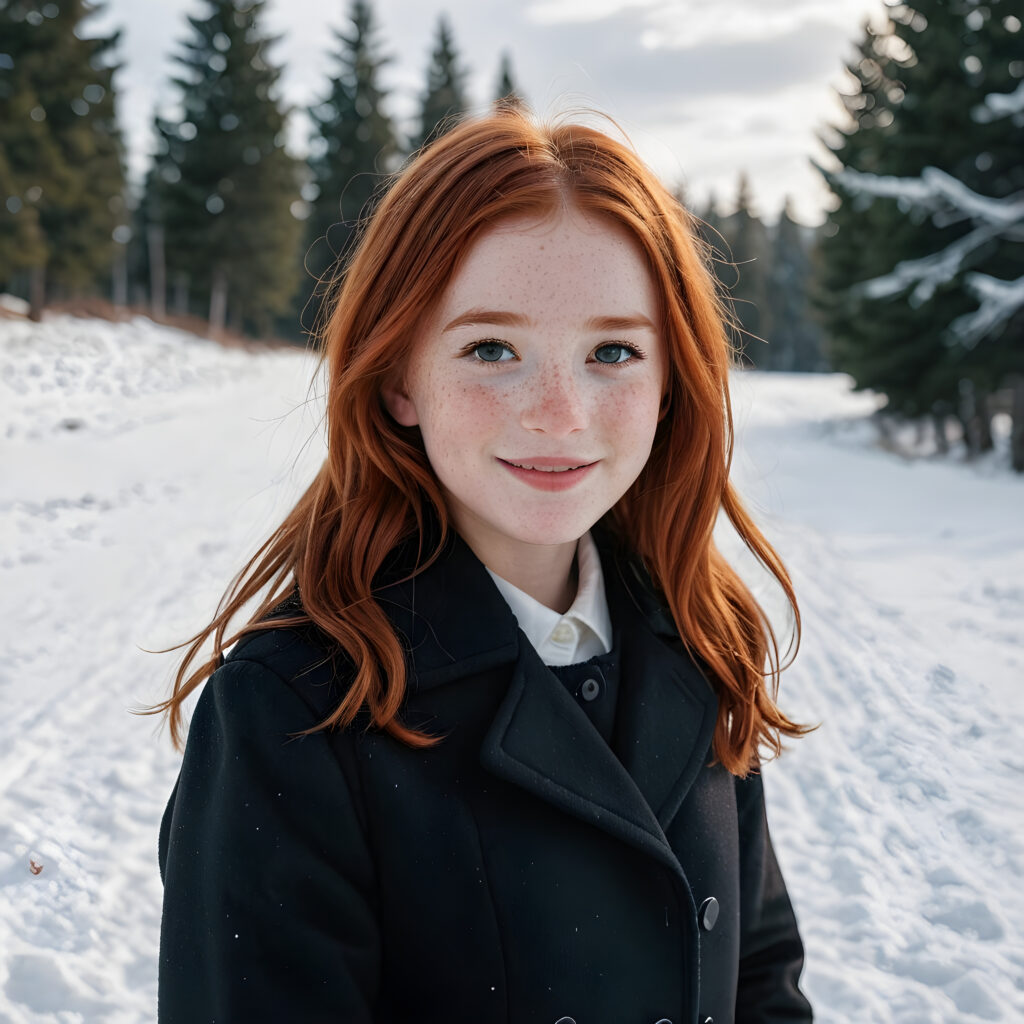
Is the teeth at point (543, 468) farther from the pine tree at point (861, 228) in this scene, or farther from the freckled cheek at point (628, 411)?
the pine tree at point (861, 228)

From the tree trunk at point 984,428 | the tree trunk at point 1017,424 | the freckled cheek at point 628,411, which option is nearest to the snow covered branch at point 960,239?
the tree trunk at point 1017,424

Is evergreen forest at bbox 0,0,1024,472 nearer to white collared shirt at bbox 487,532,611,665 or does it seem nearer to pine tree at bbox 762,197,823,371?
white collared shirt at bbox 487,532,611,665

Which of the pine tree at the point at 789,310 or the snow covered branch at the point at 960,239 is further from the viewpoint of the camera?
the pine tree at the point at 789,310

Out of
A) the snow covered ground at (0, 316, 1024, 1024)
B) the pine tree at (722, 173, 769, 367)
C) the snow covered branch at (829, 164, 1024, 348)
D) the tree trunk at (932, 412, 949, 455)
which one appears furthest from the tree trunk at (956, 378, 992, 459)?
the pine tree at (722, 173, 769, 367)

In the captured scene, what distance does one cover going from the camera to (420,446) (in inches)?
67.4

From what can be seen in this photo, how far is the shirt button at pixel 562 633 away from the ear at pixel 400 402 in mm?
480

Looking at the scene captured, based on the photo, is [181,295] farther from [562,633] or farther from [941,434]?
[562,633]

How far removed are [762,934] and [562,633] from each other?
31.4 inches

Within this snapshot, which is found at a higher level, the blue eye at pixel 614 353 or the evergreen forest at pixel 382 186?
the evergreen forest at pixel 382 186

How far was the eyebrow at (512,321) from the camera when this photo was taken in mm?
1426

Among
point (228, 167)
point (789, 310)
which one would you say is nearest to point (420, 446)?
point (228, 167)

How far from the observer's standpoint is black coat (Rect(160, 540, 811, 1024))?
1.28m

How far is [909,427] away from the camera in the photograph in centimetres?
2095

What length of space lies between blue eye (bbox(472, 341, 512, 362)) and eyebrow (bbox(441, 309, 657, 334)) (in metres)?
0.04
